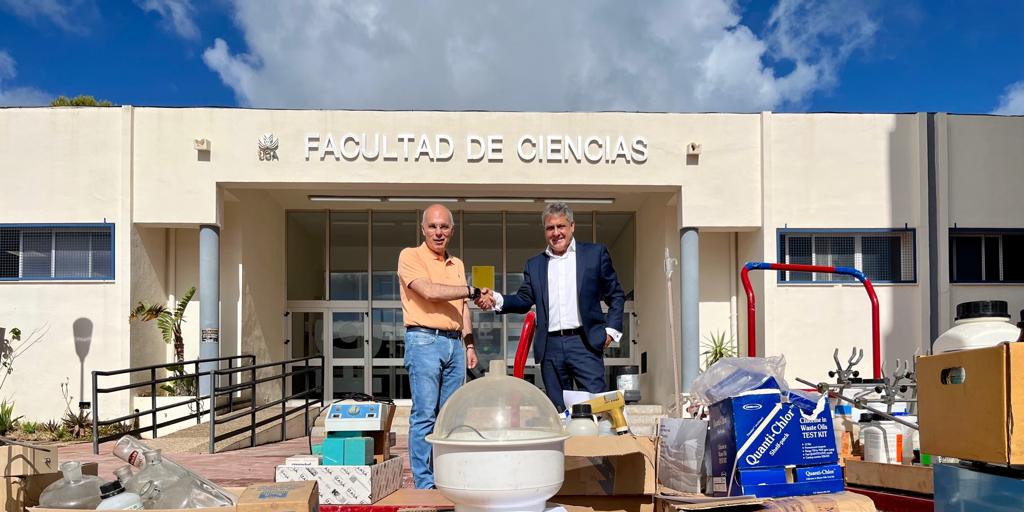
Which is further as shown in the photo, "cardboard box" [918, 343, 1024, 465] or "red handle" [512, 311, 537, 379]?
"red handle" [512, 311, 537, 379]

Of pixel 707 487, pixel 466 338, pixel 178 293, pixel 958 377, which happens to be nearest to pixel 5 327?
pixel 178 293

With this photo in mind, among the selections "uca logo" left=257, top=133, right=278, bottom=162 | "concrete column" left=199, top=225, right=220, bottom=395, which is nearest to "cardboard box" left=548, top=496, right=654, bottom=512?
"uca logo" left=257, top=133, right=278, bottom=162

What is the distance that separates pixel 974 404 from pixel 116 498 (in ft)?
7.92

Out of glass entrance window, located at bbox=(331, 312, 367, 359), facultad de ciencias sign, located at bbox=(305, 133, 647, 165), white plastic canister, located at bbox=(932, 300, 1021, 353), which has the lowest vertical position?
glass entrance window, located at bbox=(331, 312, 367, 359)

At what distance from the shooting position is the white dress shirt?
4457 millimetres

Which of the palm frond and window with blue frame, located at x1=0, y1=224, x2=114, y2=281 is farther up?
window with blue frame, located at x1=0, y1=224, x2=114, y2=281

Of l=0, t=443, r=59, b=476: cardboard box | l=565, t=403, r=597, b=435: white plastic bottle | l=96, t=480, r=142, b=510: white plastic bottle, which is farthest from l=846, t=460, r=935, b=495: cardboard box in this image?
l=0, t=443, r=59, b=476: cardboard box

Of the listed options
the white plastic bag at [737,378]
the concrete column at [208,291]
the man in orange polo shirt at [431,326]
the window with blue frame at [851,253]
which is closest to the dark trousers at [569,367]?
the man in orange polo shirt at [431,326]

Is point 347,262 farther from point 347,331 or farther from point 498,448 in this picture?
point 498,448

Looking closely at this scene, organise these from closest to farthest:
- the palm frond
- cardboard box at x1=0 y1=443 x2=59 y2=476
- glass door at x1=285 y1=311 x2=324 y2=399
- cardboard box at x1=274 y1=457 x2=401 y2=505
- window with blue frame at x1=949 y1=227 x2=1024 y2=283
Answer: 1. cardboard box at x1=0 y1=443 x2=59 y2=476
2. cardboard box at x1=274 y1=457 x2=401 y2=505
3. the palm frond
4. window with blue frame at x1=949 y1=227 x2=1024 y2=283
5. glass door at x1=285 y1=311 x2=324 y2=399

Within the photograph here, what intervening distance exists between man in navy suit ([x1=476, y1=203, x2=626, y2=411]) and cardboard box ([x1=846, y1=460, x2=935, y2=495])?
1.39 meters

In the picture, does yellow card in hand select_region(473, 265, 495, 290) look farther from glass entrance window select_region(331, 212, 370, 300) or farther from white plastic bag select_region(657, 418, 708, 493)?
white plastic bag select_region(657, 418, 708, 493)

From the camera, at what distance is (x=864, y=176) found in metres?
11.2

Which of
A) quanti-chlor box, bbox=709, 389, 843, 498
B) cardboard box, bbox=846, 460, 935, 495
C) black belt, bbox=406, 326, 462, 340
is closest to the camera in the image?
quanti-chlor box, bbox=709, 389, 843, 498
